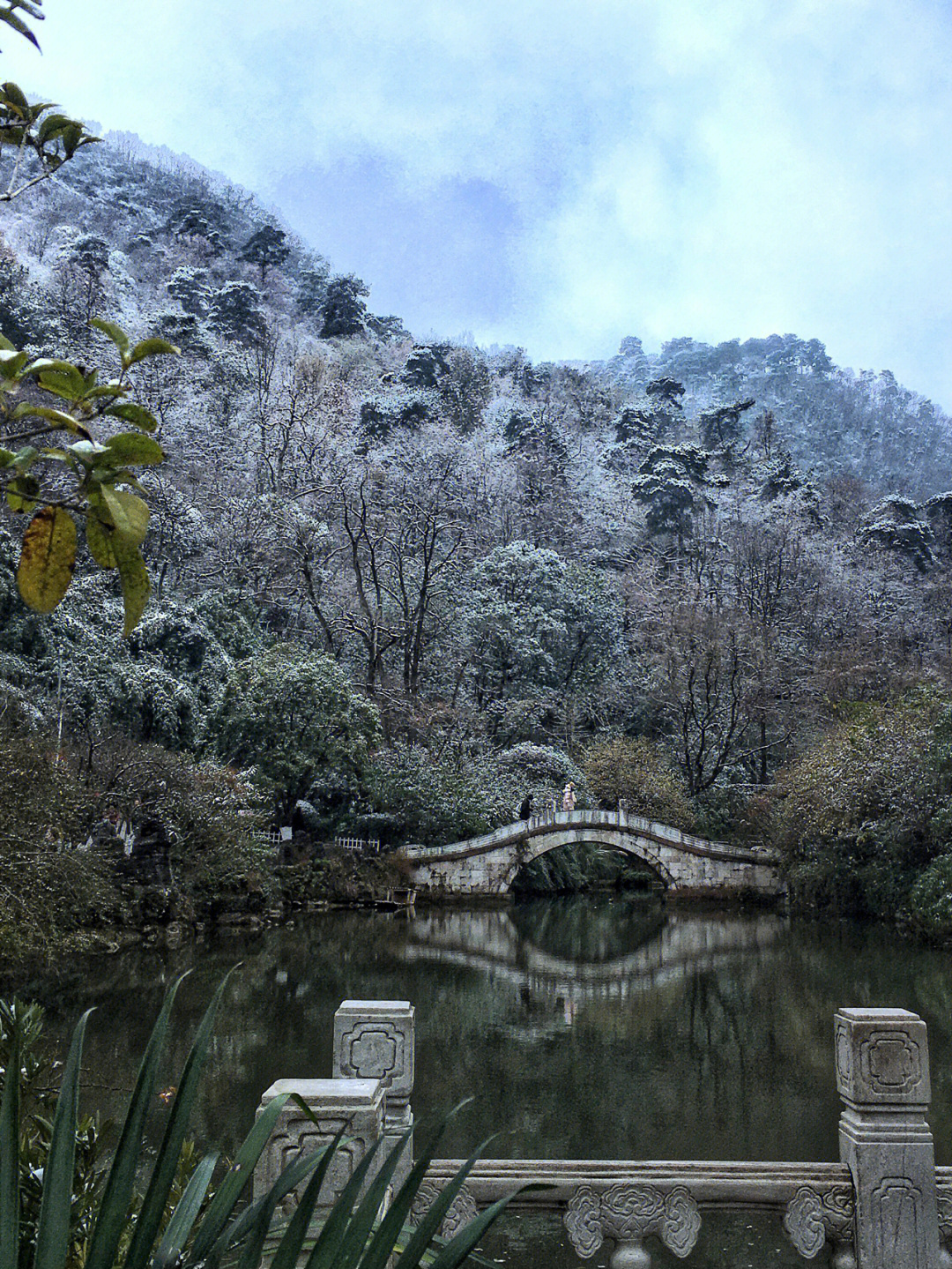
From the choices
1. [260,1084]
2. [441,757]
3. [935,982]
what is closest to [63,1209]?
[260,1084]

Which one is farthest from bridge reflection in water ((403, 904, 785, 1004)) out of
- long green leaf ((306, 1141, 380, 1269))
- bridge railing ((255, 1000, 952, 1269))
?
long green leaf ((306, 1141, 380, 1269))

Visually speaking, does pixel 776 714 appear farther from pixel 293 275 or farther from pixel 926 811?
pixel 293 275

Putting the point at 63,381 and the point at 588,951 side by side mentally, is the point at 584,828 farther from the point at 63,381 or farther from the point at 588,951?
the point at 63,381

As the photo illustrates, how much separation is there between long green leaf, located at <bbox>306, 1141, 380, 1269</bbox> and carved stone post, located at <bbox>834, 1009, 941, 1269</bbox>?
10.3 feet

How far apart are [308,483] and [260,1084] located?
24.1 meters

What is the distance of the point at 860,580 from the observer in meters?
35.8

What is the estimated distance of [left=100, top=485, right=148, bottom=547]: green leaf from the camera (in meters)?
0.95

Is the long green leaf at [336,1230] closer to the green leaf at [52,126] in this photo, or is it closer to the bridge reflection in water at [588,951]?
the green leaf at [52,126]

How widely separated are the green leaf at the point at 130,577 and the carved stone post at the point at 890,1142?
3.66 metres

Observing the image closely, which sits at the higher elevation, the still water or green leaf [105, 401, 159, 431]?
green leaf [105, 401, 159, 431]

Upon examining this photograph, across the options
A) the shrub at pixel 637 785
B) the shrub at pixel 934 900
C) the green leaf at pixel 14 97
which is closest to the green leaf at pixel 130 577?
the green leaf at pixel 14 97

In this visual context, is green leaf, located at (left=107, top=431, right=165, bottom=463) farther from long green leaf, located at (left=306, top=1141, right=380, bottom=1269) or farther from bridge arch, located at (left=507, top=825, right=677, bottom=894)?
bridge arch, located at (left=507, top=825, right=677, bottom=894)

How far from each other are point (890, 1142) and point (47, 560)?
3.89 m

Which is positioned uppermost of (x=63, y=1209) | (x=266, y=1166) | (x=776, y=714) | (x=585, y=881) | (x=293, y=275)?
(x=293, y=275)
